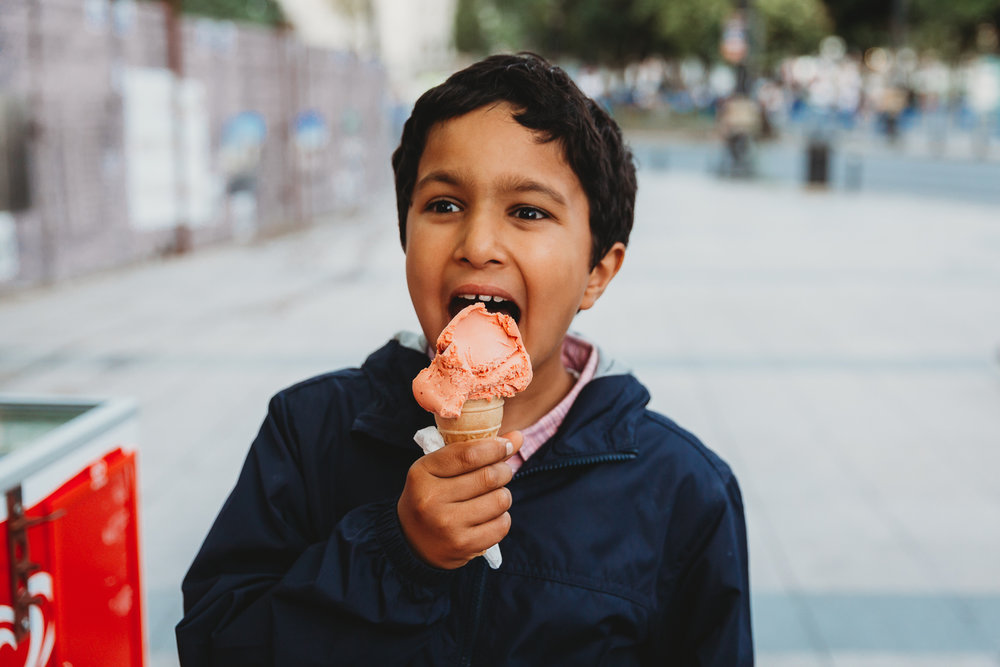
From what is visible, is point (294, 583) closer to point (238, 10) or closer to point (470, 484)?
point (470, 484)

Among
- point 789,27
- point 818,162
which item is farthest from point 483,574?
point 789,27

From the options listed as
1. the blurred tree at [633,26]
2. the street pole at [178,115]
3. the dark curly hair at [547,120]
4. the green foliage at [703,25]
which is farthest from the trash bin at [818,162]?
the dark curly hair at [547,120]

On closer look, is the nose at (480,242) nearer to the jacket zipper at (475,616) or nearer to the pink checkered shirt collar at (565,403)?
the pink checkered shirt collar at (565,403)

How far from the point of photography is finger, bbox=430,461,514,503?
142cm

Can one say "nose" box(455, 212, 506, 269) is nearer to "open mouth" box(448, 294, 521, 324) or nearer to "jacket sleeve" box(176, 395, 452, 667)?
"open mouth" box(448, 294, 521, 324)

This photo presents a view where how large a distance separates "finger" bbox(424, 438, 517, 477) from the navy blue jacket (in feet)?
0.48

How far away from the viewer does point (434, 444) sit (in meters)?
1.55

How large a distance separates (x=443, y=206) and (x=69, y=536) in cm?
96

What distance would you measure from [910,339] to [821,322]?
2.63 ft

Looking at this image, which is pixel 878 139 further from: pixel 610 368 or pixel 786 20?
pixel 610 368

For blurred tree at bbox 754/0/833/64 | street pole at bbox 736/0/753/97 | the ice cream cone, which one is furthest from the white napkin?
blurred tree at bbox 754/0/833/64

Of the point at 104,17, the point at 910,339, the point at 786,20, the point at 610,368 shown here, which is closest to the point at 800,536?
the point at 610,368

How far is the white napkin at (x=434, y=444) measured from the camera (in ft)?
5.01

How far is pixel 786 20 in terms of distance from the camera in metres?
42.7
